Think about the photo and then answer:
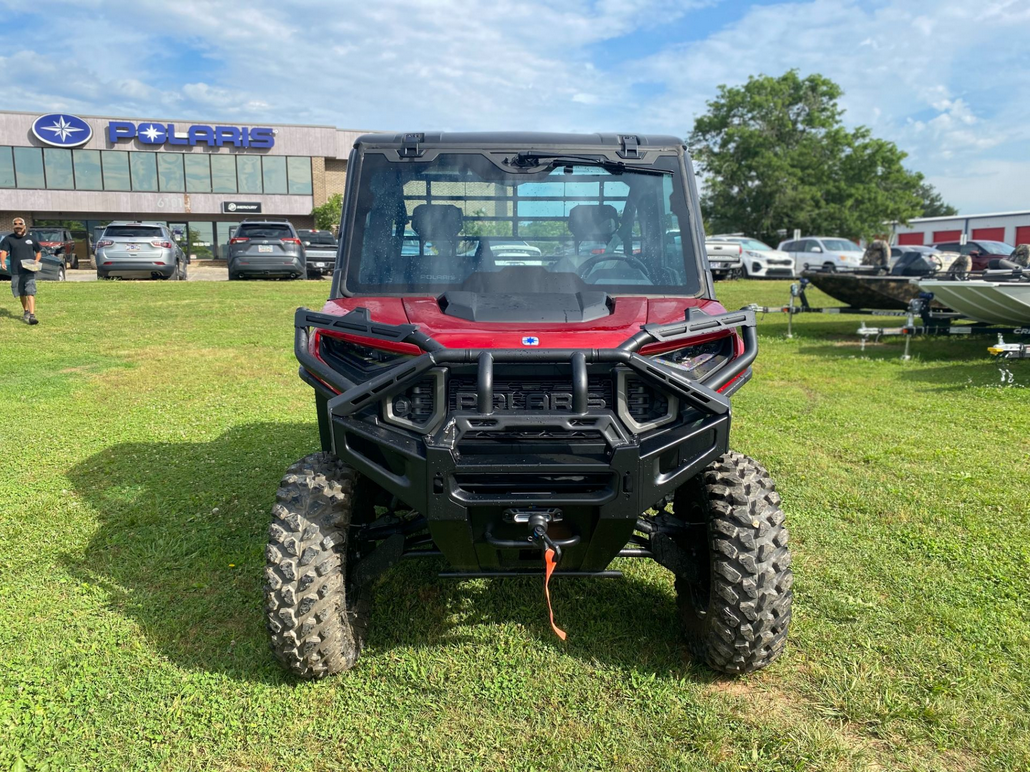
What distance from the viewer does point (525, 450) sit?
2.79 metres

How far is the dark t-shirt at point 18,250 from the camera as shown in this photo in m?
13.2

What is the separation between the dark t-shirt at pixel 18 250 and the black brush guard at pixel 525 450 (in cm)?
1269

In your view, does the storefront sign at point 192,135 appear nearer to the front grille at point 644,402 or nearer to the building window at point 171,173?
the building window at point 171,173

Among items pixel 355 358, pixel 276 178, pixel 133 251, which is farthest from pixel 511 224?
pixel 276 178

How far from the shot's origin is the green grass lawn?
2891 mm

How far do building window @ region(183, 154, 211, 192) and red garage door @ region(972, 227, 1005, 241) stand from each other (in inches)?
1924

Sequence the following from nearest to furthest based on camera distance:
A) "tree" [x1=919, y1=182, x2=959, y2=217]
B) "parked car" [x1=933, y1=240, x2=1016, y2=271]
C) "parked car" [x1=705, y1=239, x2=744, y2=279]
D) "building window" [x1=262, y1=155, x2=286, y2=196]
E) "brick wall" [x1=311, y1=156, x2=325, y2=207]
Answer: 1. "parked car" [x1=933, y1=240, x2=1016, y2=271]
2. "parked car" [x1=705, y1=239, x2=744, y2=279]
3. "building window" [x1=262, y1=155, x2=286, y2=196]
4. "brick wall" [x1=311, y1=156, x2=325, y2=207]
5. "tree" [x1=919, y1=182, x2=959, y2=217]

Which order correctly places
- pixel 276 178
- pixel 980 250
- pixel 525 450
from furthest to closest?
pixel 276 178, pixel 980 250, pixel 525 450

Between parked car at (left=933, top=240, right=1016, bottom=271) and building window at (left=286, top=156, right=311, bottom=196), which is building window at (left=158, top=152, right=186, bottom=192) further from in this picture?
parked car at (left=933, top=240, right=1016, bottom=271)

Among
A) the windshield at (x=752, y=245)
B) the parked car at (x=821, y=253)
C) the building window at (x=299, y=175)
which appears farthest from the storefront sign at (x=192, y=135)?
the parked car at (x=821, y=253)

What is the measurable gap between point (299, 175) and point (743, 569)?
48.0 metres

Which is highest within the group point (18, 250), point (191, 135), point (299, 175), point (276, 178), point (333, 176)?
point (191, 135)

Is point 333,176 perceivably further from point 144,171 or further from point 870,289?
point 870,289

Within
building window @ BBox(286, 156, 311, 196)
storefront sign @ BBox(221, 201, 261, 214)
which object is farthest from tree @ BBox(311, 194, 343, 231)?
storefront sign @ BBox(221, 201, 261, 214)
